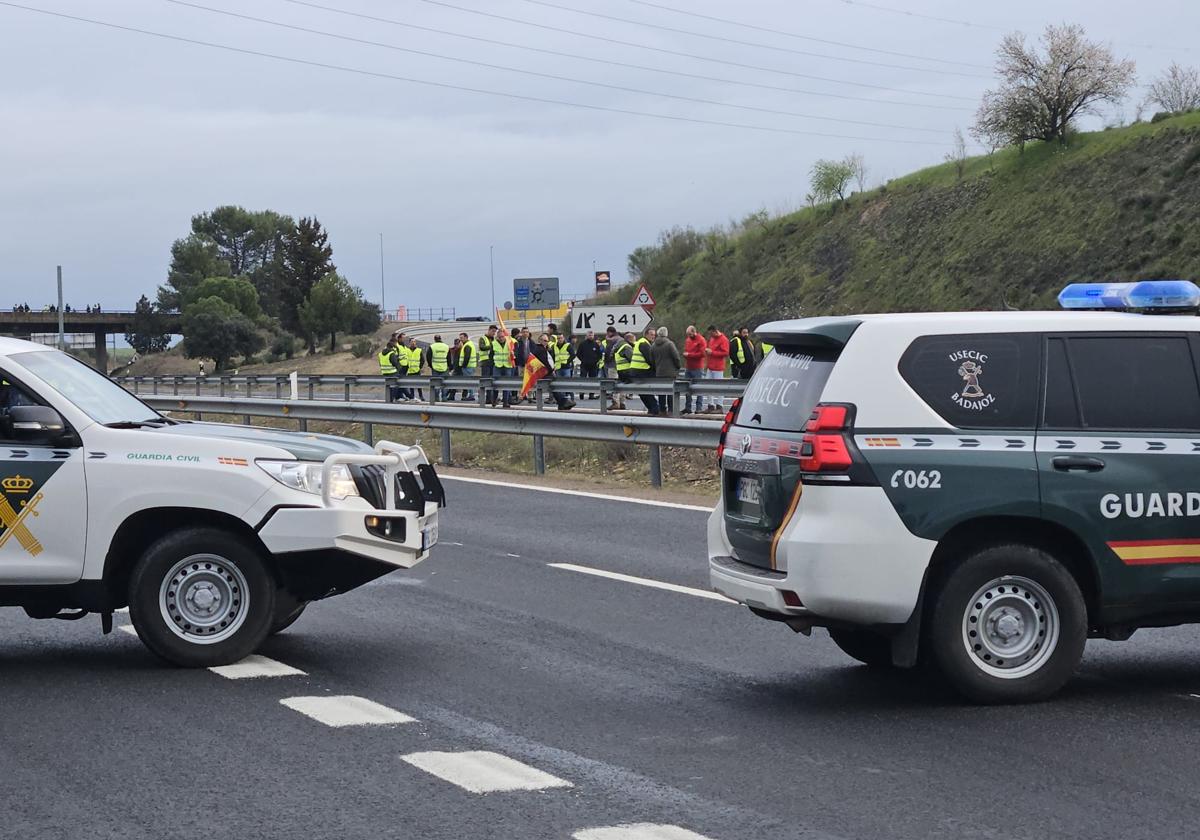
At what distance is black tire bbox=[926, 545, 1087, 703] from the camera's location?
6.97 m

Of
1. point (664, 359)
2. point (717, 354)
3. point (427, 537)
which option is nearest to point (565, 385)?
point (664, 359)

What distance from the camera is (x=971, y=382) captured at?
7156mm

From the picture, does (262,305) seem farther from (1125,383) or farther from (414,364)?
(1125,383)

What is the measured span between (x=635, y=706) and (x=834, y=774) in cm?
141

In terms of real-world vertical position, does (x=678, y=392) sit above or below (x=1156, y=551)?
above

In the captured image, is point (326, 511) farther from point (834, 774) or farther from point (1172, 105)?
point (1172, 105)

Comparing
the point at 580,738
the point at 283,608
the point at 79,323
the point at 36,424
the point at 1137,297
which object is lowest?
the point at 580,738

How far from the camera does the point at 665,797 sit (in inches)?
224

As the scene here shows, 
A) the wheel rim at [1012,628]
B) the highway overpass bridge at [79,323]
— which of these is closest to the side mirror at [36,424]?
the wheel rim at [1012,628]

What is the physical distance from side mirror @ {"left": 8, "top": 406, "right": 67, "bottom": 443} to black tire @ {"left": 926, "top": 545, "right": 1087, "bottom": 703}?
4322mm

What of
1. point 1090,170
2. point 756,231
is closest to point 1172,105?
point 1090,170

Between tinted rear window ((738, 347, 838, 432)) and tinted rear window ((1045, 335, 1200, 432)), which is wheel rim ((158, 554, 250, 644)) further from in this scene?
tinted rear window ((1045, 335, 1200, 432))

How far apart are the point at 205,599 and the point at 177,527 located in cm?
39

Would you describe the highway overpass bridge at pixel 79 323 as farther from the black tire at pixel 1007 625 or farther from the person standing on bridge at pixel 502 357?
the black tire at pixel 1007 625
